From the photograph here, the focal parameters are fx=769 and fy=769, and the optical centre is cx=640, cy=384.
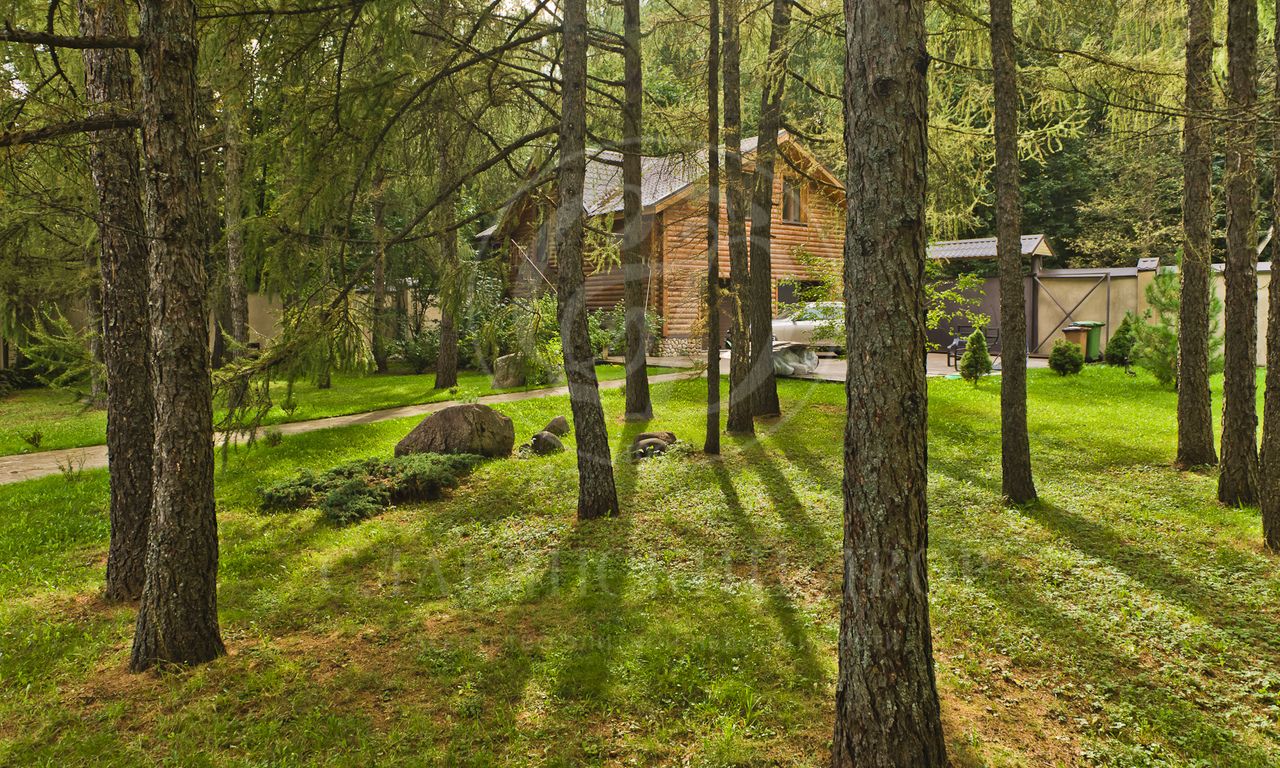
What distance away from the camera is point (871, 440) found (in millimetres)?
3350

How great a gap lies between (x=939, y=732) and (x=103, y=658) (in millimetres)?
4907

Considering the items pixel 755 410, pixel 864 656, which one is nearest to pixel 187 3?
pixel 864 656

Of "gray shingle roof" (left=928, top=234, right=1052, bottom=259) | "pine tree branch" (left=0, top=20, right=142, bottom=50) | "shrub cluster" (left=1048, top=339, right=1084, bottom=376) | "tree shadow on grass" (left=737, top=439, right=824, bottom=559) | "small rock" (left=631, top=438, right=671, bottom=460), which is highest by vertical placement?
"gray shingle roof" (left=928, top=234, right=1052, bottom=259)

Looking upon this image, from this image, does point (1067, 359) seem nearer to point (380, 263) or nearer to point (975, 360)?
point (975, 360)

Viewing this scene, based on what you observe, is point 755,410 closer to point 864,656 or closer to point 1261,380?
A: point 864,656

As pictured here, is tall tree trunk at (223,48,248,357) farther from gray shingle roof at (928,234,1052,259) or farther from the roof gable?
gray shingle roof at (928,234,1052,259)

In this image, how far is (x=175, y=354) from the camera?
169 inches

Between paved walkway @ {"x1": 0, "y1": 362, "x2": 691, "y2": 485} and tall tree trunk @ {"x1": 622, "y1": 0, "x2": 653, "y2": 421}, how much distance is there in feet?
10.7

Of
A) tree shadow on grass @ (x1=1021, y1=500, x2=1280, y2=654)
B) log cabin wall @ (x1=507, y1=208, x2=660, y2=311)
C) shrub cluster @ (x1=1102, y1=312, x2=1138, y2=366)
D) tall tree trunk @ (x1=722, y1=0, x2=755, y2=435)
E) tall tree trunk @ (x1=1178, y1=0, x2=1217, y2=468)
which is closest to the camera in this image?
tree shadow on grass @ (x1=1021, y1=500, x2=1280, y2=654)

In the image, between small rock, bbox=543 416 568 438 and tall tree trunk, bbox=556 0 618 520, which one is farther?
small rock, bbox=543 416 568 438

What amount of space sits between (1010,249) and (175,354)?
679cm

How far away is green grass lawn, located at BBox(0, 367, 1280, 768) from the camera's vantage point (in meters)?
3.94

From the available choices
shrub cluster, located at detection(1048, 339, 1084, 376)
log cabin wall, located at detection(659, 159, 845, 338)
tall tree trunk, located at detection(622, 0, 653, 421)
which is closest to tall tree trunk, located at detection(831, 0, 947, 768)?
tall tree trunk, located at detection(622, 0, 653, 421)

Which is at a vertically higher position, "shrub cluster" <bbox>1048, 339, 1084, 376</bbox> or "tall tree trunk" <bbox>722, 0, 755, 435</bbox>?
"tall tree trunk" <bbox>722, 0, 755, 435</bbox>
